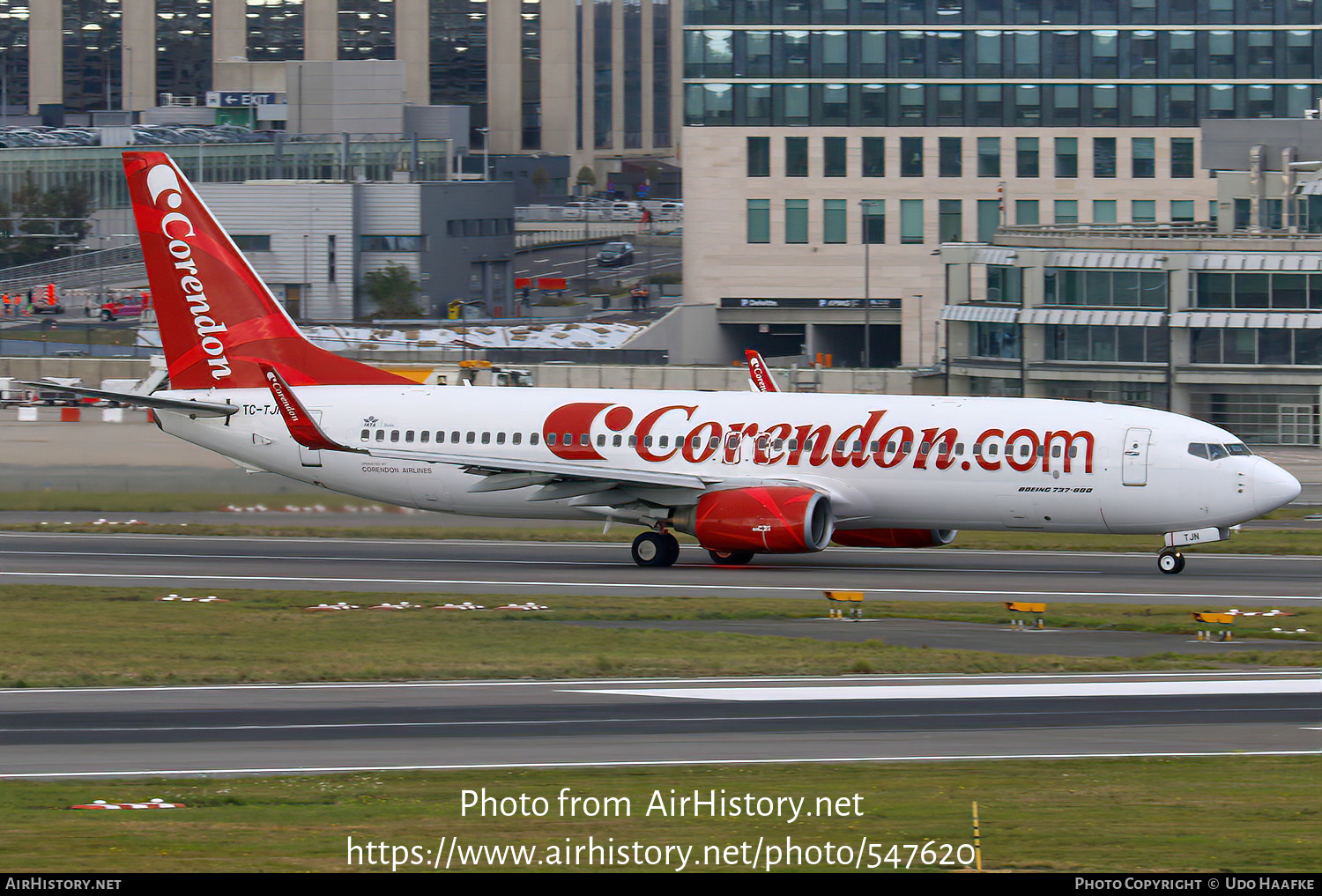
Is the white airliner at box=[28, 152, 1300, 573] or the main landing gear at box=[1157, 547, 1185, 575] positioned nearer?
the white airliner at box=[28, 152, 1300, 573]

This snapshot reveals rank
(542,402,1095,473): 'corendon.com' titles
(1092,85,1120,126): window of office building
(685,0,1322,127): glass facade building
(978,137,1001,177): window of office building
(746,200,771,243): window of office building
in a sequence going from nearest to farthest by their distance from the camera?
1. (542,402,1095,473): 'corendon.com' titles
2. (685,0,1322,127): glass facade building
3. (1092,85,1120,126): window of office building
4. (978,137,1001,177): window of office building
5. (746,200,771,243): window of office building

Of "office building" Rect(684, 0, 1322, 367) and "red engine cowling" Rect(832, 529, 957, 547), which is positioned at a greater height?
"office building" Rect(684, 0, 1322, 367)

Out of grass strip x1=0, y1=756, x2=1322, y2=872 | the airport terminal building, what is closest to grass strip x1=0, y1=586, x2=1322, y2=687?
grass strip x1=0, y1=756, x2=1322, y2=872

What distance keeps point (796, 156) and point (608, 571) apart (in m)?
75.9

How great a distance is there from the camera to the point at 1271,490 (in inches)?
1578

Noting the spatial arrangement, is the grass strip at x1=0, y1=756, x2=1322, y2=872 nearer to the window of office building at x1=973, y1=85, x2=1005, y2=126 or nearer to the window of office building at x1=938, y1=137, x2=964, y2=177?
the window of office building at x1=938, y1=137, x2=964, y2=177

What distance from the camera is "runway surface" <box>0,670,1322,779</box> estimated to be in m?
22.9

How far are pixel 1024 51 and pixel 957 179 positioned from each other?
9.18 m

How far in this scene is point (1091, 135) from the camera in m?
115

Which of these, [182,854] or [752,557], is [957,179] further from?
[182,854]

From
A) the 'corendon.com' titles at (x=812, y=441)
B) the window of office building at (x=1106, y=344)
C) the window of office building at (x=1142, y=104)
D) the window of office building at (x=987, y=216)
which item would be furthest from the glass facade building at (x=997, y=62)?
the 'corendon.com' titles at (x=812, y=441)

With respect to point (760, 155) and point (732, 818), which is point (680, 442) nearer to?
point (732, 818)

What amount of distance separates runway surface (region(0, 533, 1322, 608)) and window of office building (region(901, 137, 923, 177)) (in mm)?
71043

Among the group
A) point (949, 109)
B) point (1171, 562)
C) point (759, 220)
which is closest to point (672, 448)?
point (1171, 562)
